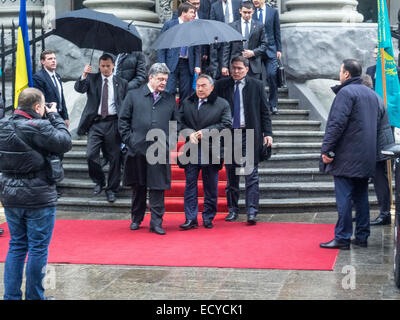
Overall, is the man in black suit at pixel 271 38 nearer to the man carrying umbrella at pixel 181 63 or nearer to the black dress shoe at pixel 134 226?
the man carrying umbrella at pixel 181 63

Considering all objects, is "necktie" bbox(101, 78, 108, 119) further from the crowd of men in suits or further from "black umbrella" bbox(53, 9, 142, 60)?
"black umbrella" bbox(53, 9, 142, 60)

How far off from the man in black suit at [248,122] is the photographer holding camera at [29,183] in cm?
373

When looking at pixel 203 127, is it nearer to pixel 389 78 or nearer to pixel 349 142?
pixel 349 142

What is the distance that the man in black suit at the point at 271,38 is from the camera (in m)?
12.2

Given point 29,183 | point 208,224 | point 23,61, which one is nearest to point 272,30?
point 208,224

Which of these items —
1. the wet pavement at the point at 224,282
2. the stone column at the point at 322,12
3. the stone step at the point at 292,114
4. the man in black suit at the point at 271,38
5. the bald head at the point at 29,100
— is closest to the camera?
the bald head at the point at 29,100

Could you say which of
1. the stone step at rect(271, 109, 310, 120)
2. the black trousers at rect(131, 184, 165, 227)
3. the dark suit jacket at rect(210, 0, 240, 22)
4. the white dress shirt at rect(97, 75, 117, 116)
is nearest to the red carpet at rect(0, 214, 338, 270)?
the black trousers at rect(131, 184, 165, 227)

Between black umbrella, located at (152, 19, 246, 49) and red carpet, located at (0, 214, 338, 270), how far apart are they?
2.12 meters

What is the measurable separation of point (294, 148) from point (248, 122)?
2.20 m

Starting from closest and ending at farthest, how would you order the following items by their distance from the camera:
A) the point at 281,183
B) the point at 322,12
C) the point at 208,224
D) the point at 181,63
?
1. the point at 208,224
2. the point at 281,183
3. the point at 181,63
4. the point at 322,12

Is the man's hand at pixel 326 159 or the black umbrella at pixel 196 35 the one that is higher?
the black umbrella at pixel 196 35

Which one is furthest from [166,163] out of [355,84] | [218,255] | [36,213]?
[36,213]

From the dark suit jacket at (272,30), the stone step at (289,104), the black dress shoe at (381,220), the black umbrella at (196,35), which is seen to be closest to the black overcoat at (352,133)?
the black dress shoe at (381,220)

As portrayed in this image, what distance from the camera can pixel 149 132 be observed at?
9273 mm
